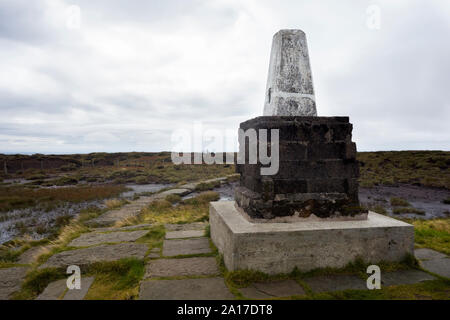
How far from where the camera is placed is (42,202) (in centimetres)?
1356

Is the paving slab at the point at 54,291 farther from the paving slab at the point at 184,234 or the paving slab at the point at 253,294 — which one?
the paving slab at the point at 184,234

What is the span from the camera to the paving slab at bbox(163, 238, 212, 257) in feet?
14.3

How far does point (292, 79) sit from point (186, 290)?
3058mm

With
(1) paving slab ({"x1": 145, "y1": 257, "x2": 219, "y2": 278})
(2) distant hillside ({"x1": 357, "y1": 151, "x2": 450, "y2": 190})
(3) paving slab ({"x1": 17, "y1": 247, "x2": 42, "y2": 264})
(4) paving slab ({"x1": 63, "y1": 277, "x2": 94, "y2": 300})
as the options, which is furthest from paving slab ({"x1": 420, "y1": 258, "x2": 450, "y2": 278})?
(2) distant hillside ({"x1": 357, "y1": 151, "x2": 450, "y2": 190})

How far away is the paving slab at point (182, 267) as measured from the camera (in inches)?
138

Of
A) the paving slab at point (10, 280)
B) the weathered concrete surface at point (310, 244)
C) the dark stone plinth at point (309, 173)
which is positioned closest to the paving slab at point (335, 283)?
the weathered concrete surface at point (310, 244)

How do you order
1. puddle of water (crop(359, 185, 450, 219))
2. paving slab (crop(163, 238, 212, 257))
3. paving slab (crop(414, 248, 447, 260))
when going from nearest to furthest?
paving slab (crop(414, 248, 447, 260))
paving slab (crop(163, 238, 212, 257))
puddle of water (crop(359, 185, 450, 219))

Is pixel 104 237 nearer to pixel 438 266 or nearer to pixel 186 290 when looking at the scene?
pixel 186 290

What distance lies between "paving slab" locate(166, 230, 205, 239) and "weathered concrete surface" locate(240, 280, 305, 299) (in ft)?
7.79

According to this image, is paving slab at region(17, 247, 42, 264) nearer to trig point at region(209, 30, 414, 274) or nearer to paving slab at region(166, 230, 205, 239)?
paving slab at region(166, 230, 205, 239)

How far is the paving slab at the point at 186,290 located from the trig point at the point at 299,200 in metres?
0.30

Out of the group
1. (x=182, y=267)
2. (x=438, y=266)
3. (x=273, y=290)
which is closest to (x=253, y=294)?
(x=273, y=290)

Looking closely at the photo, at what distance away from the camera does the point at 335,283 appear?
316 centimetres
